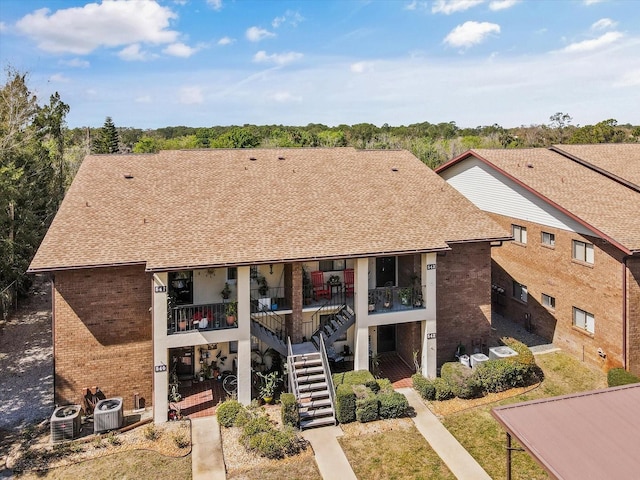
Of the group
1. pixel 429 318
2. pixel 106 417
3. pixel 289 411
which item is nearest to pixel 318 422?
pixel 289 411

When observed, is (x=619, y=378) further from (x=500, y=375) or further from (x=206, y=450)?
(x=206, y=450)

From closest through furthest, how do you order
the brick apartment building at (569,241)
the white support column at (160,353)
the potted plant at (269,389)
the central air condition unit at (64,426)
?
the central air condition unit at (64,426), the white support column at (160,353), the potted plant at (269,389), the brick apartment building at (569,241)

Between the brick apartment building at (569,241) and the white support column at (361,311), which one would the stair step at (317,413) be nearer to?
the white support column at (361,311)

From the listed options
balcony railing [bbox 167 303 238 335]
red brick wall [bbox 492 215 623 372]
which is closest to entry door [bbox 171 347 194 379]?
balcony railing [bbox 167 303 238 335]

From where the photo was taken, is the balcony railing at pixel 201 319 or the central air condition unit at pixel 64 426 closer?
the central air condition unit at pixel 64 426

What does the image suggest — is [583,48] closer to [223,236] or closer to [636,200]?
[636,200]

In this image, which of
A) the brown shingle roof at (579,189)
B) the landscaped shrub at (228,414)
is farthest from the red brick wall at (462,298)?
the landscaped shrub at (228,414)

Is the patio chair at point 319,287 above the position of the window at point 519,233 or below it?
below

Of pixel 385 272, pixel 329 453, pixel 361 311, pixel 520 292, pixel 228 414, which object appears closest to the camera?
pixel 329 453
